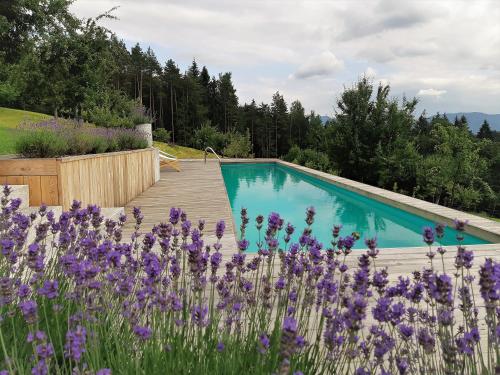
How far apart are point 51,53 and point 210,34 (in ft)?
15.2

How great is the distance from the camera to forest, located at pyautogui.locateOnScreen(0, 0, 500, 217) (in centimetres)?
1187

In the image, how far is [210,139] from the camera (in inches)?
1217

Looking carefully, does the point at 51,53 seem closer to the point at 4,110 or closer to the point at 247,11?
the point at 247,11

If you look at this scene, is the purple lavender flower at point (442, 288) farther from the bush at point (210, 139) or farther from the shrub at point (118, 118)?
the bush at point (210, 139)

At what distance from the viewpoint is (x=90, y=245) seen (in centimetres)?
159

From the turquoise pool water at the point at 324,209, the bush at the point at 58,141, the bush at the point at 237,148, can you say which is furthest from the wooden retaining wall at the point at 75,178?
the bush at the point at 237,148

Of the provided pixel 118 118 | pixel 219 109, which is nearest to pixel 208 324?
pixel 118 118

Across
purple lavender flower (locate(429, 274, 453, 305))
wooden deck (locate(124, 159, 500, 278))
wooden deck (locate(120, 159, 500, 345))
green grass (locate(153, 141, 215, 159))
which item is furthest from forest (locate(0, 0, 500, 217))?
purple lavender flower (locate(429, 274, 453, 305))

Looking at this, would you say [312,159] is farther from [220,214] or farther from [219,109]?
[219,109]

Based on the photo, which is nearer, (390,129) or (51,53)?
(51,53)

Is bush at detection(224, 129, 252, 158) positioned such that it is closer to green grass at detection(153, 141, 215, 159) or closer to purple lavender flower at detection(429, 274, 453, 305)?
green grass at detection(153, 141, 215, 159)

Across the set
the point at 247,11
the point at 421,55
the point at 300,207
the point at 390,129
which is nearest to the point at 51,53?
the point at 247,11

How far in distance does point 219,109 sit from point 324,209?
36.4 metres

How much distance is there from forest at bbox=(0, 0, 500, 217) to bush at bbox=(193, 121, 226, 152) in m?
0.08
